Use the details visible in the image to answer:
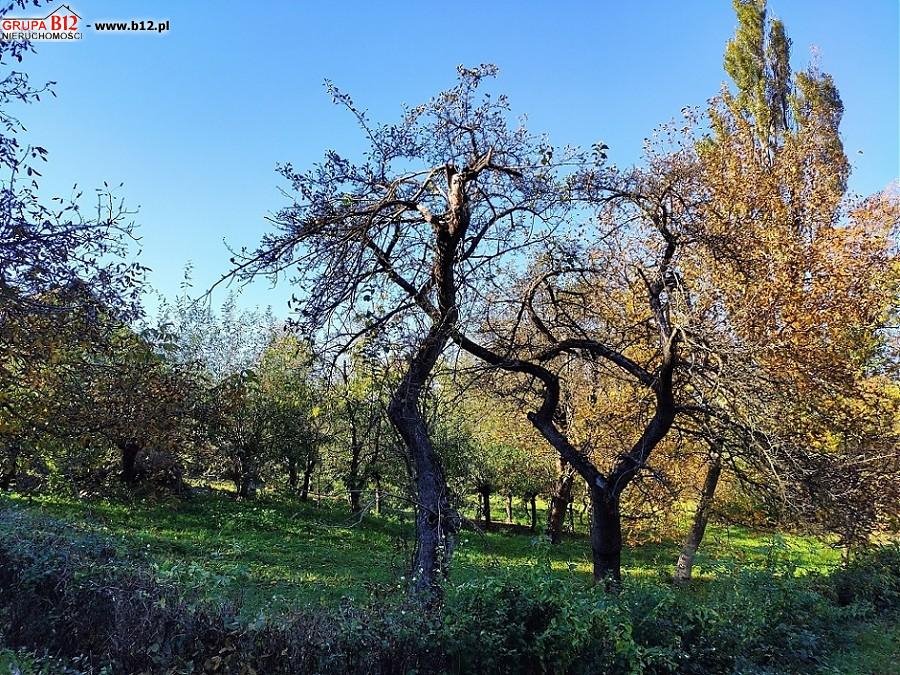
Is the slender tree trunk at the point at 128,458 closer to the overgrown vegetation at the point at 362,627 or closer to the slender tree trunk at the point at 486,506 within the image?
the overgrown vegetation at the point at 362,627

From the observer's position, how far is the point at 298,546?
14289 mm

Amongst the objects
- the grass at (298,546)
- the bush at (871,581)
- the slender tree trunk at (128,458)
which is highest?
the slender tree trunk at (128,458)

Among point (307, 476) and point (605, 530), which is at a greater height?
point (605, 530)

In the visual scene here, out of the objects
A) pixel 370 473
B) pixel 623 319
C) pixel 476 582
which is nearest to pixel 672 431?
pixel 623 319

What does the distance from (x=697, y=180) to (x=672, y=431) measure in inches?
172

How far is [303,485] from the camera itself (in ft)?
74.6

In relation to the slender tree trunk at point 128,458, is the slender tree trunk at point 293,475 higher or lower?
lower

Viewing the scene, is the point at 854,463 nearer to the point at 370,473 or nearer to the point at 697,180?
the point at 697,180

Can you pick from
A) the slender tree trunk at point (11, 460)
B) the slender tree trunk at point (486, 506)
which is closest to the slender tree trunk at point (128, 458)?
the slender tree trunk at point (11, 460)

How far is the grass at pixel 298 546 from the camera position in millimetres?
8891

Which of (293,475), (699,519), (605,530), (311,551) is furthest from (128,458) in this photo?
(699,519)

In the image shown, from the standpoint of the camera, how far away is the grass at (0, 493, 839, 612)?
8.89 meters

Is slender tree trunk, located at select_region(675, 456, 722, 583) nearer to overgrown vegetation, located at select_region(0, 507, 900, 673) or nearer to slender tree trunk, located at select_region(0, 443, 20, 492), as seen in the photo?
overgrown vegetation, located at select_region(0, 507, 900, 673)

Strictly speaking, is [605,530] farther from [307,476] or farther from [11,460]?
[307,476]
